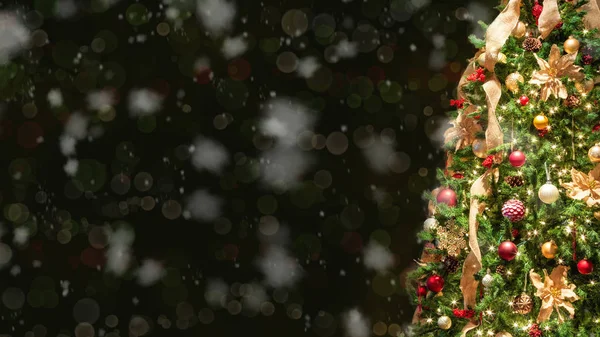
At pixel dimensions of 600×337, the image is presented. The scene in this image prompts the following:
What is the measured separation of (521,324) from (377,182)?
1364 millimetres

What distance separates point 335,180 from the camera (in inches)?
105

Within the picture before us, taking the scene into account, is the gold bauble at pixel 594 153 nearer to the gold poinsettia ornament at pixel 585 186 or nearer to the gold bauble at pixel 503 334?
the gold poinsettia ornament at pixel 585 186

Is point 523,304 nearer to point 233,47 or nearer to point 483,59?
point 483,59

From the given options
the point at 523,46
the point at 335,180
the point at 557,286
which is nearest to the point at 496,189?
the point at 557,286

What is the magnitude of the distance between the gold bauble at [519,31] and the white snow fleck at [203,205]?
147cm

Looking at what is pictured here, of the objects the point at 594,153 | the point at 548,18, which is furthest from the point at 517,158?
the point at 548,18

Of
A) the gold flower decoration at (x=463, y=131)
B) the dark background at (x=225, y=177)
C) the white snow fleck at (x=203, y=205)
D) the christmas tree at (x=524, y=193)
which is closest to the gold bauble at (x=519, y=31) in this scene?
the christmas tree at (x=524, y=193)

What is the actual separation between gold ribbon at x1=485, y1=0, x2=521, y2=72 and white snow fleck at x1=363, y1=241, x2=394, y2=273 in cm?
133

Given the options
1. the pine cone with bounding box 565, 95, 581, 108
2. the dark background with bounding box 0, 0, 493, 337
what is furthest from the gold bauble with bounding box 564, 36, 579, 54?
the dark background with bounding box 0, 0, 493, 337

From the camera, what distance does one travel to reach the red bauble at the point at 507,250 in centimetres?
138

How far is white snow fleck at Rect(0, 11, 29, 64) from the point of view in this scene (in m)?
2.48

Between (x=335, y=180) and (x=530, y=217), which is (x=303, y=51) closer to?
(x=335, y=180)

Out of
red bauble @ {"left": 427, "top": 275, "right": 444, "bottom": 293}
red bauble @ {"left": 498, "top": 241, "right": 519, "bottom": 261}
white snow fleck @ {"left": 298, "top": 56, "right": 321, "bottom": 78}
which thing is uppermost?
red bauble @ {"left": 498, "top": 241, "right": 519, "bottom": 261}

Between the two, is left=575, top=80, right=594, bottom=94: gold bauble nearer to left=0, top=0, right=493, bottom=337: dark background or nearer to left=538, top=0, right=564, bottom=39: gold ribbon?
left=538, top=0, right=564, bottom=39: gold ribbon
